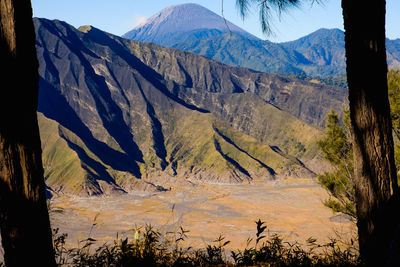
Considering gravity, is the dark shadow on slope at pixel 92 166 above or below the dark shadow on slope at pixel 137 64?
below

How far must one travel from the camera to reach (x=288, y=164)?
10462cm

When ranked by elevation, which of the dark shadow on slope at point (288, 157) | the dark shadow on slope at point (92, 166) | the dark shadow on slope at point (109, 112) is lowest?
the dark shadow on slope at point (92, 166)

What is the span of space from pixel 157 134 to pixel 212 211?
60499 millimetres

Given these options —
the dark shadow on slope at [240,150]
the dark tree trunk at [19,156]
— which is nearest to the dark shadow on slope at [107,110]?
the dark shadow on slope at [240,150]

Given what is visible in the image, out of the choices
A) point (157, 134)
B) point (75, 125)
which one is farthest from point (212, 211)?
point (75, 125)

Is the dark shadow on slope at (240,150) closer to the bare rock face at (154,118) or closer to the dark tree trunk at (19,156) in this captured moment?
the bare rock face at (154,118)

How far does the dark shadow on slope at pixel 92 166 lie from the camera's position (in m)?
89.6

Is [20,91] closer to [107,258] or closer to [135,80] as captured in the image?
[107,258]

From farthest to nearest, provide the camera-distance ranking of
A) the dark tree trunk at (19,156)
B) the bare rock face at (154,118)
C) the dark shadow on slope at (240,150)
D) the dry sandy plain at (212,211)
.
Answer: the dark shadow on slope at (240,150), the bare rock face at (154,118), the dry sandy plain at (212,211), the dark tree trunk at (19,156)

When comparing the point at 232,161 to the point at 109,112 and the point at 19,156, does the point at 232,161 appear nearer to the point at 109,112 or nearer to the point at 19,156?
the point at 109,112

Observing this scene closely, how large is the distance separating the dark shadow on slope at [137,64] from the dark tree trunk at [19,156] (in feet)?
452

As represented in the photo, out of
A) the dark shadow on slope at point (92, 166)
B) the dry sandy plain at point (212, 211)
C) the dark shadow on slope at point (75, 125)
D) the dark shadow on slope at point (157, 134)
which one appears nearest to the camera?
the dry sandy plain at point (212, 211)

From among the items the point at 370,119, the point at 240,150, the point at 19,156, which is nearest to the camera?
the point at 19,156

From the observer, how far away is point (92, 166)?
305 feet
